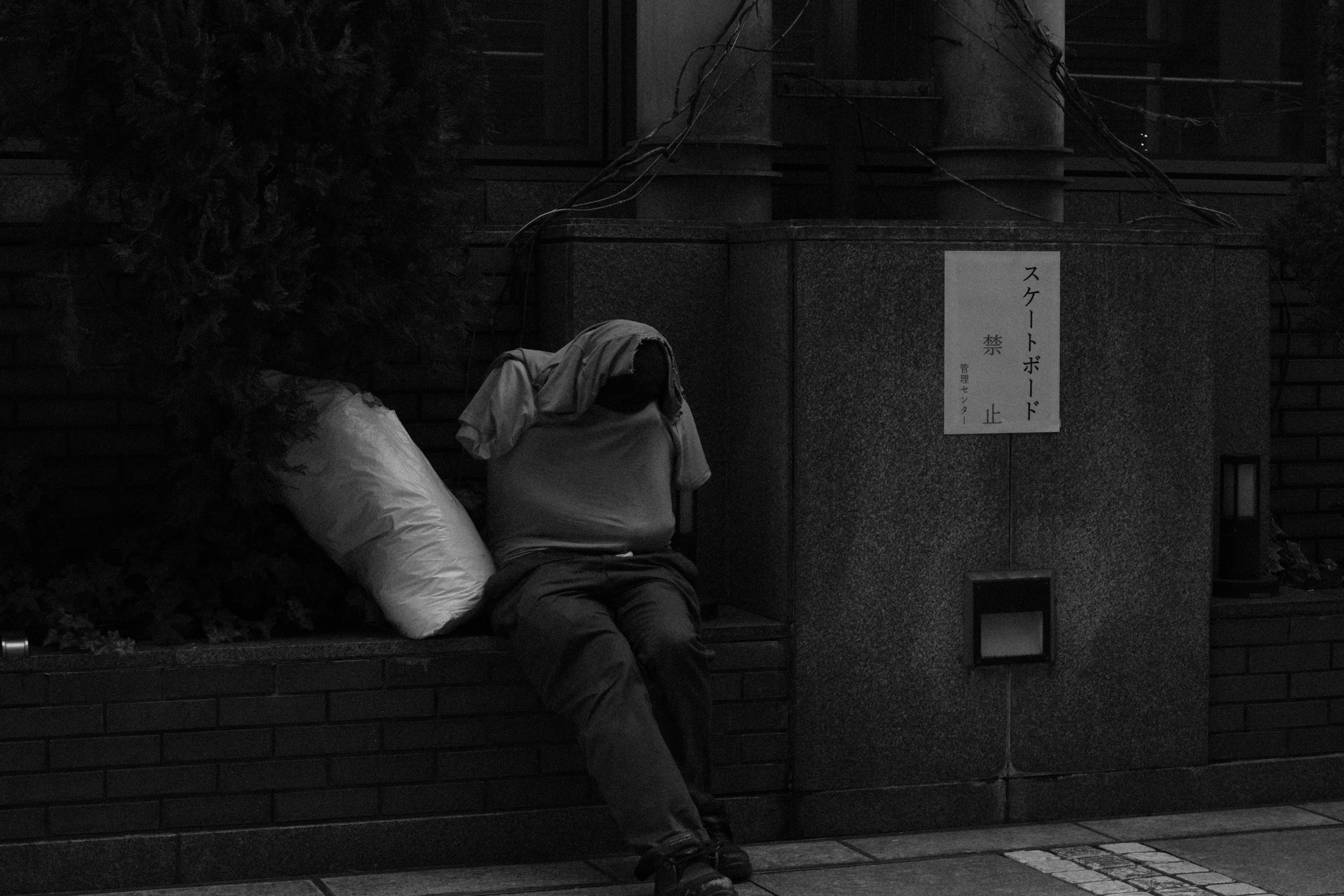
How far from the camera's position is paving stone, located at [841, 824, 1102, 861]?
5.89 meters

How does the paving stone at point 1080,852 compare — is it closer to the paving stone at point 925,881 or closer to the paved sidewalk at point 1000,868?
the paved sidewalk at point 1000,868

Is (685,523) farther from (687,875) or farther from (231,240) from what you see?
(231,240)

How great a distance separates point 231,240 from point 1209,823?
139 inches

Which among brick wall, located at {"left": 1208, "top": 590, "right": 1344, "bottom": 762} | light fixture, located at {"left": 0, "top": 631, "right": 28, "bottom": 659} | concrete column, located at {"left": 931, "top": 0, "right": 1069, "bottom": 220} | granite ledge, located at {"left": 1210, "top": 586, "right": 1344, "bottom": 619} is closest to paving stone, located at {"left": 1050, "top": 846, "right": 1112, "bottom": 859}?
brick wall, located at {"left": 1208, "top": 590, "right": 1344, "bottom": 762}

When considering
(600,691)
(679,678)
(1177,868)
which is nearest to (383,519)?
(600,691)

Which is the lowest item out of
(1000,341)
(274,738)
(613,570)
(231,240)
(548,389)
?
(274,738)

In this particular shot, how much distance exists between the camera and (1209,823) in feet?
20.6

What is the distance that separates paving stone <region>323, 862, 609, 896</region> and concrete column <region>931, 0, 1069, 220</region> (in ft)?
9.58

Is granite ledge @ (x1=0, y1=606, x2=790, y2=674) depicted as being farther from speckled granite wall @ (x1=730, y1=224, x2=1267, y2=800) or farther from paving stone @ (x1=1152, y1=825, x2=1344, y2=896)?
paving stone @ (x1=1152, y1=825, x2=1344, y2=896)

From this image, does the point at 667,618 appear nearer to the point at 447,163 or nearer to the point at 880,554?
the point at 880,554

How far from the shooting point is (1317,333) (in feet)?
24.1

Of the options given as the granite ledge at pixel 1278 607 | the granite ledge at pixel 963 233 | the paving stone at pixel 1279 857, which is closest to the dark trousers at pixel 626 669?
the granite ledge at pixel 963 233

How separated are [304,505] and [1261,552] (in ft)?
10.6

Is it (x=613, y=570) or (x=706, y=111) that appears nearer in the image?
(x=613, y=570)
